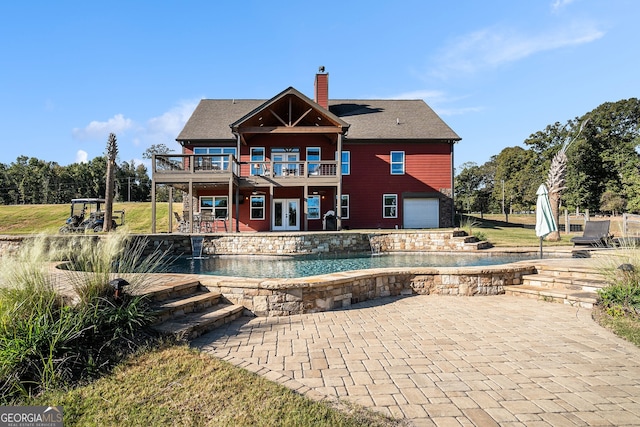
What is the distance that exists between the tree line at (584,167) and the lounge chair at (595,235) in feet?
46.0

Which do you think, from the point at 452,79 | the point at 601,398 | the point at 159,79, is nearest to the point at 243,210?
the point at 159,79

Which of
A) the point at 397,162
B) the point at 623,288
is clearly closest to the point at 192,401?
the point at 623,288

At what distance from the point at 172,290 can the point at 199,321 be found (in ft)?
2.80

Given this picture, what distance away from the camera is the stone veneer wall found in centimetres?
497

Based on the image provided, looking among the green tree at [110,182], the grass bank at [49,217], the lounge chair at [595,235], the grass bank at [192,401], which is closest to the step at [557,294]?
the grass bank at [192,401]

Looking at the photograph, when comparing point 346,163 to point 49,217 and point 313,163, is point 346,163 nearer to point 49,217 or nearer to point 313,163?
point 313,163

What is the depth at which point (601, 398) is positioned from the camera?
2551mm

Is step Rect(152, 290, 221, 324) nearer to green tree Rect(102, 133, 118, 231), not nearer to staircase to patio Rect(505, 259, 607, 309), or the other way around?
staircase to patio Rect(505, 259, 607, 309)

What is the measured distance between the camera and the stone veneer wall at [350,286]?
196 inches

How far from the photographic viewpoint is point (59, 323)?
3008 millimetres

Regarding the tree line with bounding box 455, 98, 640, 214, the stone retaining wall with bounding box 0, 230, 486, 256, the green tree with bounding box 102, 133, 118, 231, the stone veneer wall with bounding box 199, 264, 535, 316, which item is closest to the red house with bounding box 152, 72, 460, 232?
the green tree with bounding box 102, 133, 118, 231

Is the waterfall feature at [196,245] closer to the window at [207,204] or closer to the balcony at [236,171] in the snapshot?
the balcony at [236,171]

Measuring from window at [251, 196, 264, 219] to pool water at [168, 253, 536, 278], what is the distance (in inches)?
237

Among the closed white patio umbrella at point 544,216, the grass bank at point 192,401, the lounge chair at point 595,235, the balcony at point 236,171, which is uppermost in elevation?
the balcony at point 236,171
